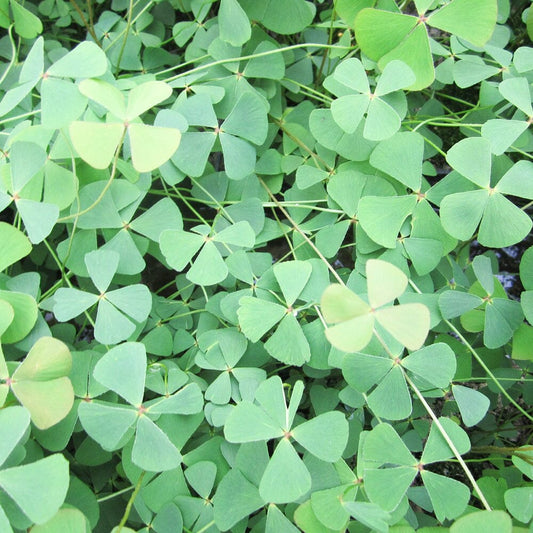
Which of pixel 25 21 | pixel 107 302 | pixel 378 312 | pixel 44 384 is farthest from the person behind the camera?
pixel 25 21

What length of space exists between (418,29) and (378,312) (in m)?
0.51

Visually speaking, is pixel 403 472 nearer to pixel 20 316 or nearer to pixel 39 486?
pixel 39 486

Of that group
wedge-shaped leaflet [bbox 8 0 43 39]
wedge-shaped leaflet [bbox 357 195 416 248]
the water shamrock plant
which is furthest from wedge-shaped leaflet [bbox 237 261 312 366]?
wedge-shaped leaflet [bbox 8 0 43 39]

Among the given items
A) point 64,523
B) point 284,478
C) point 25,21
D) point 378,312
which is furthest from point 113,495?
point 25,21

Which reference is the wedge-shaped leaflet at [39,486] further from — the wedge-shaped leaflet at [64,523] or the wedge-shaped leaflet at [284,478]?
the wedge-shaped leaflet at [284,478]

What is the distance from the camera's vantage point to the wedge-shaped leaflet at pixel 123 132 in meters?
0.70

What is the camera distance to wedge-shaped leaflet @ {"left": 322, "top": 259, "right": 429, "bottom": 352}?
0.60m

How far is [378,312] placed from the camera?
2.01 feet

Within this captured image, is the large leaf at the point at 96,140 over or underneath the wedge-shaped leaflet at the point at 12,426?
over

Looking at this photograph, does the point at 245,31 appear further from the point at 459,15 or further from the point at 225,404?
the point at 225,404

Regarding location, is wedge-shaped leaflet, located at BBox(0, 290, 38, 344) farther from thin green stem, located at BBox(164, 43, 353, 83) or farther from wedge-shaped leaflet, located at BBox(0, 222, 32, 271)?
thin green stem, located at BBox(164, 43, 353, 83)

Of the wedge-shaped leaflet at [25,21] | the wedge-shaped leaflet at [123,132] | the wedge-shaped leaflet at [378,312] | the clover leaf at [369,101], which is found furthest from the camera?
the wedge-shaped leaflet at [25,21]

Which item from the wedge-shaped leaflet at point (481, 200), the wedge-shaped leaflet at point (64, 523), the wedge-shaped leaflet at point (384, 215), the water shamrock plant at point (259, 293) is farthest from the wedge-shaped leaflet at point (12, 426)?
the wedge-shaped leaflet at point (481, 200)

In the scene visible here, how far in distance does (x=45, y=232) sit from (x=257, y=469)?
491 millimetres
